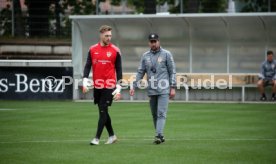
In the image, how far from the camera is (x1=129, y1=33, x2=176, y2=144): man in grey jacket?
13320 millimetres

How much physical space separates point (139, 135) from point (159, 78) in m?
1.93

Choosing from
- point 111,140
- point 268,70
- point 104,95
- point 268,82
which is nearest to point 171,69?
point 104,95

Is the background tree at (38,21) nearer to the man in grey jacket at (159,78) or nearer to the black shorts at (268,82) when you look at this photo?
the black shorts at (268,82)

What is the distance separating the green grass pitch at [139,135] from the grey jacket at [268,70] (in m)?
2.28

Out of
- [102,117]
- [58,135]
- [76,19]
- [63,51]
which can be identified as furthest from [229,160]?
[63,51]

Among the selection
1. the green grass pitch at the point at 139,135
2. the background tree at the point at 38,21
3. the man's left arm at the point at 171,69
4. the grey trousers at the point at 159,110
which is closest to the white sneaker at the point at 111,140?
the green grass pitch at the point at 139,135

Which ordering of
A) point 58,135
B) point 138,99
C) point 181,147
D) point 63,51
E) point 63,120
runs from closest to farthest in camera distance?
point 181,147 < point 58,135 < point 63,120 < point 138,99 < point 63,51

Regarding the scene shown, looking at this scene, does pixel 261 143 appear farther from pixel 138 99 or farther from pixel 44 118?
pixel 138 99

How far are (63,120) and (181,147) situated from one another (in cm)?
679

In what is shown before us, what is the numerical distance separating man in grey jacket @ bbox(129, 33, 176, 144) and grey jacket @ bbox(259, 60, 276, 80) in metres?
12.9

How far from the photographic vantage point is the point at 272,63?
25.8 m

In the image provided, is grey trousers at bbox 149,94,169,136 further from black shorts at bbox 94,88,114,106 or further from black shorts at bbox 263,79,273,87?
black shorts at bbox 263,79,273,87

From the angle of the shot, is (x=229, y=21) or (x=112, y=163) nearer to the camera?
(x=112, y=163)

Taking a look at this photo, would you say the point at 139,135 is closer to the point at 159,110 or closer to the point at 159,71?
the point at 159,110
